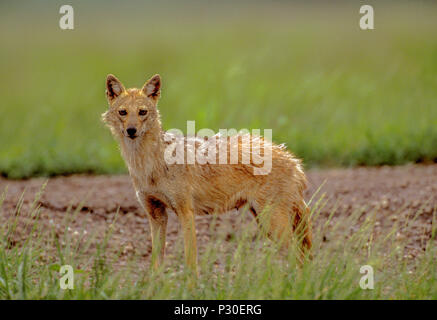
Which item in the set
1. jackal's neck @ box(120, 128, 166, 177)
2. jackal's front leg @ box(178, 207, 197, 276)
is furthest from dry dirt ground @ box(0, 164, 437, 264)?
jackal's neck @ box(120, 128, 166, 177)

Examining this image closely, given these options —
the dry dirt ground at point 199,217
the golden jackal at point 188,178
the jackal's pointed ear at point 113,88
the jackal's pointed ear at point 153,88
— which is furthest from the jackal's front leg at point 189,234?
the jackal's pointed ear at point 113,88

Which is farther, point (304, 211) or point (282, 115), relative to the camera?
point (282, 115)

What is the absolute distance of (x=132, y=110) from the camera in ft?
18.6

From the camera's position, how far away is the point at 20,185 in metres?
9.46

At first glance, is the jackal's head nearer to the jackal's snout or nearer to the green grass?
the jackal's snout

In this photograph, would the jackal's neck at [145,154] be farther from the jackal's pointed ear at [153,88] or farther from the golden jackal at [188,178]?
the jackal's pointed ear at [153,88]

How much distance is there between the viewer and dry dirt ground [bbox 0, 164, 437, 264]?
7.16 m

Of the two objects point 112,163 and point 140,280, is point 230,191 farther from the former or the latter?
point 112,163
